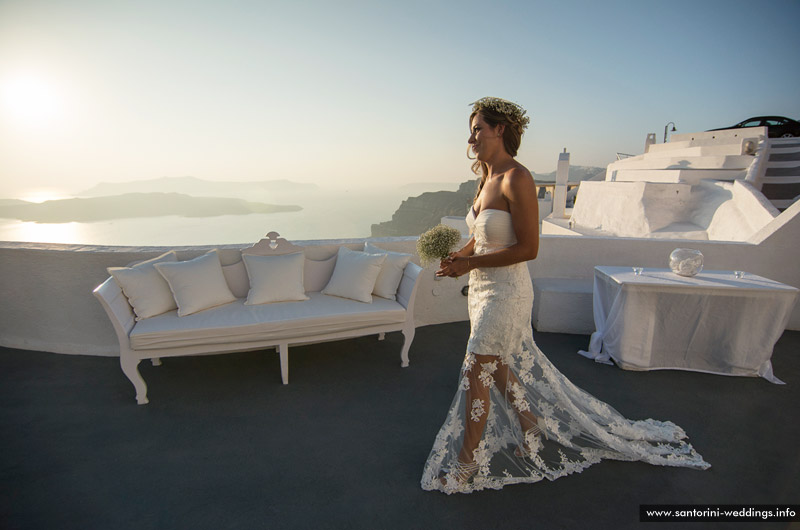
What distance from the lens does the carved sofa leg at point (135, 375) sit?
9.14 feet

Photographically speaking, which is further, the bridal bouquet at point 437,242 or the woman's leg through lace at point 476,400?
the bridal bouquet at point 437,242

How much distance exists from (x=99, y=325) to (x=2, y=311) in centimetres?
101

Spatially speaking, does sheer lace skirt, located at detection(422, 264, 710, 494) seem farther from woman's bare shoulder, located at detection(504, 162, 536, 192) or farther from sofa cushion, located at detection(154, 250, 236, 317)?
sofa cushion, located at detection(154, 250, 236, 317)

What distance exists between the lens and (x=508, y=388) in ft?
7.38

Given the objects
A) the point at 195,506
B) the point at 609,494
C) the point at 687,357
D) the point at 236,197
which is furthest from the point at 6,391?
the point at 236,197

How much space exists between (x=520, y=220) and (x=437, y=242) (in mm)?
560

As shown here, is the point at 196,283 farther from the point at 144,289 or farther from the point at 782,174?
the point at 782,174

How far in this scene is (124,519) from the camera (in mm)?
1861

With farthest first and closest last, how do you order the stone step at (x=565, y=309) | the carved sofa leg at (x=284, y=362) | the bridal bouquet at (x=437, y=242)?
1. the stone step at (x=565, y=309)
2. the carved sofa leg at (x=284, y=362)
3. the bridal bouquet at (x=437, y=242)

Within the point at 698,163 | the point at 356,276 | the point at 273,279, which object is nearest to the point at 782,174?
the point at 698,163

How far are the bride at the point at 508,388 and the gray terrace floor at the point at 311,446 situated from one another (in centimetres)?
11

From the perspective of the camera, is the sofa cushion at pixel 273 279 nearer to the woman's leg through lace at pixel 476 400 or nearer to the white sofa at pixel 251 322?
the white sofa at pixel 251 322

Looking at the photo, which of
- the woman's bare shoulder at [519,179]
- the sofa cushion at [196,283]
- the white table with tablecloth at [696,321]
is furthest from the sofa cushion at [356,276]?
the white table with tablecloth at [696,321]

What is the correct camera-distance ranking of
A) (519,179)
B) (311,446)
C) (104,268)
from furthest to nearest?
1. (104,268)
2. (311,446)
3. (519,179)
